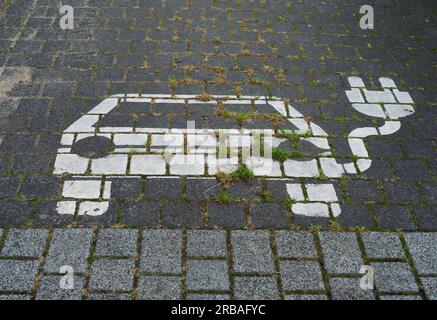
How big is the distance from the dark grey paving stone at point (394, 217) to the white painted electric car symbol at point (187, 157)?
1.18ft

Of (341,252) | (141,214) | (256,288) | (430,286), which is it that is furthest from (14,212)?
(430,286)

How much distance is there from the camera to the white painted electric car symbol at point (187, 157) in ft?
14.2

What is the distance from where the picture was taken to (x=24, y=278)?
3.63 m

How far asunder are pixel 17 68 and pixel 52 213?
2.47m

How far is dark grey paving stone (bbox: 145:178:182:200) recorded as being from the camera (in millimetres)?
4328

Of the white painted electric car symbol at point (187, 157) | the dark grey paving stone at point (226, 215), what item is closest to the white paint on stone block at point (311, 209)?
the white painted electric car symbol at point (187, 157)

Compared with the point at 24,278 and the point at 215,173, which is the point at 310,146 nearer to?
the point at 215,173

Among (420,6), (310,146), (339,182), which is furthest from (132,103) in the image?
(420,6)

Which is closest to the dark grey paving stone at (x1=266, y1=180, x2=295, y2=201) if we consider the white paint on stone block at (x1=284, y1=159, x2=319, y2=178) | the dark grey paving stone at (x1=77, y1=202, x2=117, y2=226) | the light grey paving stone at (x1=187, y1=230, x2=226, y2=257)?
the white paint on stone block at (x1=284, y1=159, x2=319, y2=178)

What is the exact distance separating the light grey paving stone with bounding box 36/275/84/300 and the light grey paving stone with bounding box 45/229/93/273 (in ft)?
0.26

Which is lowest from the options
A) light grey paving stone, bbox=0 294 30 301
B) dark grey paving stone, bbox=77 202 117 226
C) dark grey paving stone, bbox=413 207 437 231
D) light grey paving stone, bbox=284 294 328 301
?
light grey paving stone, bbox=284 294 328 301

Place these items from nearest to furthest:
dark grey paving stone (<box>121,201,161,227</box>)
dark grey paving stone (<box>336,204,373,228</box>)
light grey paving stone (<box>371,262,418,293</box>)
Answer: light grey paving stone (<box>371,262,418,293</box>) → dark grey paving stone (<box>121,201,161,227</box>) → dark grey paving stone (<box>336,204,373,228</box>)

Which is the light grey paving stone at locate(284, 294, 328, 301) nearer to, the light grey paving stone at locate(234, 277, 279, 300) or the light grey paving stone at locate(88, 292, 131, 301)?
the light grey paving stone at locate(234, 277, 279, 300)

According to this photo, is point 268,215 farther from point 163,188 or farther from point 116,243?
point 116,243
